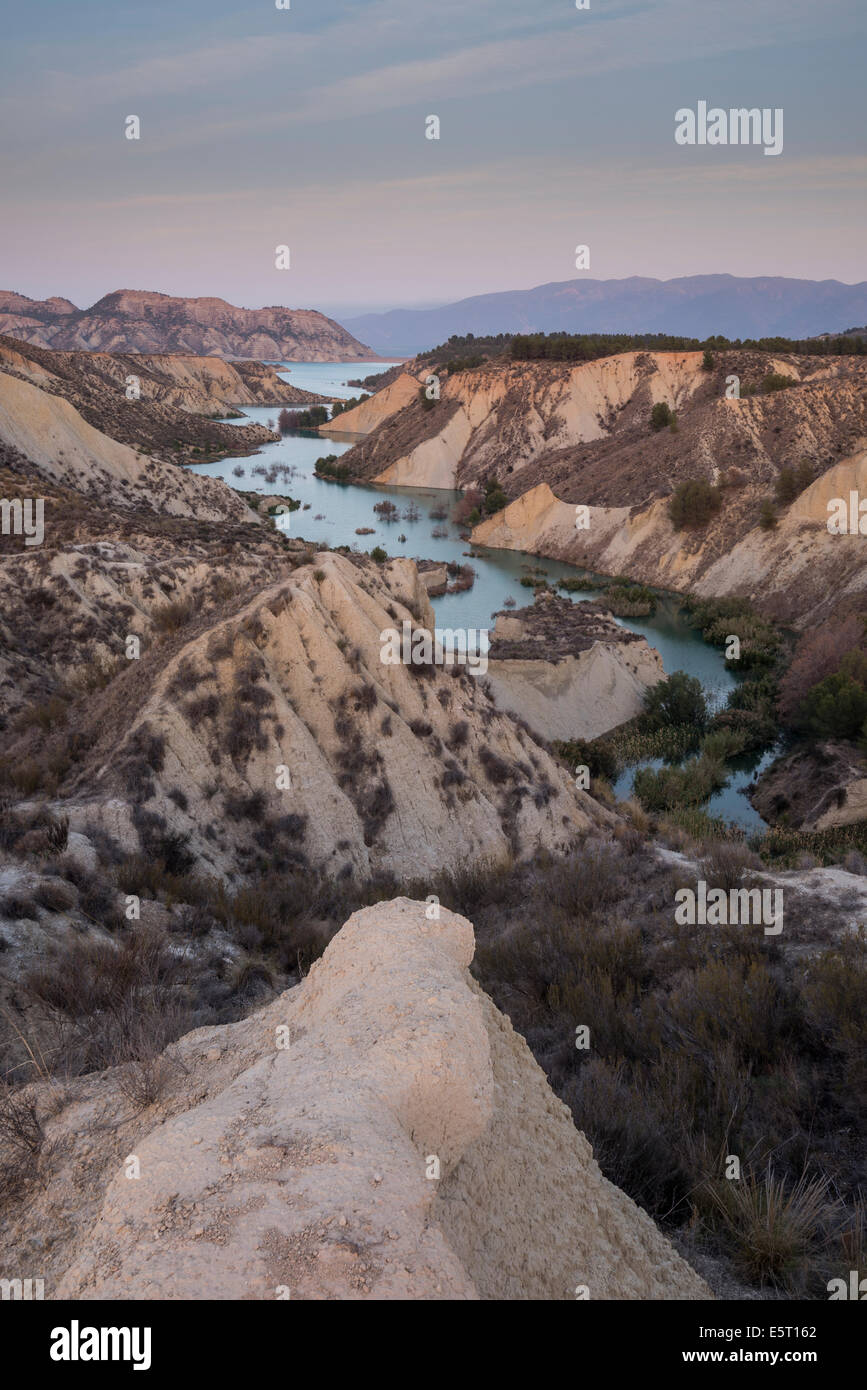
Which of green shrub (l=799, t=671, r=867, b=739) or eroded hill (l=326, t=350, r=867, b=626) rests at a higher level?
eroded hill (l=326, t=350, r=867, b=626)

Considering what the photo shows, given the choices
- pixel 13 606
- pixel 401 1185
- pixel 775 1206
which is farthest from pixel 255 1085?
pixel 13 606

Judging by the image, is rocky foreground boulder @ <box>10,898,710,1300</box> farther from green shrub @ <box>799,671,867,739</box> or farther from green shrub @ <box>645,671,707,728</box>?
green shrub @ <box>645,671,707,728</box>

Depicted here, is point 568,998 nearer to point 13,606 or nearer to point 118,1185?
point 118,1185

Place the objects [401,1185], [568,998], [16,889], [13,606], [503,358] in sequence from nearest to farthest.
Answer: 1. [401,1185]
2. [568,998]
3. [16,889]
4. [13,606]
5. [503,358]

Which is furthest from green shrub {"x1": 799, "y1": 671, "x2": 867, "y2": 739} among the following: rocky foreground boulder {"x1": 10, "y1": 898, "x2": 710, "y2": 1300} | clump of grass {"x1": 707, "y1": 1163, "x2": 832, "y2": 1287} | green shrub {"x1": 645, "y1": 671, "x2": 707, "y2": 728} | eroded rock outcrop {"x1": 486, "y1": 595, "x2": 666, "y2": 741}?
rocky foreground boulder {"x1": 10, "y1": 898, "x2": 710, "y2": 1300}

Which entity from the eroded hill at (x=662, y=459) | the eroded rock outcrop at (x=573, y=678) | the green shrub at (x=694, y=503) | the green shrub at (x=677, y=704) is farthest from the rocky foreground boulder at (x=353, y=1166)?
the green shrub at (x=694, y=503)

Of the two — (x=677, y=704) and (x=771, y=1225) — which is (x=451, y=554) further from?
(x=771, y=1225)
